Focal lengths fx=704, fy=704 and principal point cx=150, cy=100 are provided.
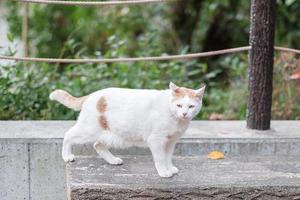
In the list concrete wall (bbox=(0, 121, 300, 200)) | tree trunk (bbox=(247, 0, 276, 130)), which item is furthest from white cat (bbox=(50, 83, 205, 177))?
tree trunk (bbox=(247, 0, 276, 130))

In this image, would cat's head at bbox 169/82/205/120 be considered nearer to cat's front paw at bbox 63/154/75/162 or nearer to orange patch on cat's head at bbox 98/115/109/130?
orange patch on cat's head at bbox 98/115/109/130

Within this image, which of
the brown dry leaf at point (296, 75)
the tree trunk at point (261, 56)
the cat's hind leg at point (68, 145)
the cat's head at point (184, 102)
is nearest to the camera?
the cat's head at point (184, 102)

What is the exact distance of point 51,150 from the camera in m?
3.69

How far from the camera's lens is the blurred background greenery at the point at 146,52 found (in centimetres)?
459

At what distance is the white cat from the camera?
316 centimetres

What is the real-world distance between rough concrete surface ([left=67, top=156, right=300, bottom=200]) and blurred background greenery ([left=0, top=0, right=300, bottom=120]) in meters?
1.17

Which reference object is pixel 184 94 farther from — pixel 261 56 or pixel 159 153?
pixel 261 56

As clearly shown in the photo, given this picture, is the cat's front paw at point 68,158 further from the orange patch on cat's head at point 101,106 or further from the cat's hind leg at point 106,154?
the orange patch on cat's head at point 101,106

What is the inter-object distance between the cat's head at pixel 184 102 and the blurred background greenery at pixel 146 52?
1.48m

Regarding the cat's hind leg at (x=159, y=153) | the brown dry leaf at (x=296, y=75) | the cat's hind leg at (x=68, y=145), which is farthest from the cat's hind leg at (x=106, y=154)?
the brown dry leaf at (x=296, y=75)

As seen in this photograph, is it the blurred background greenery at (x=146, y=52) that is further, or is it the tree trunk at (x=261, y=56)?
the blurred background greenery at (x=146, y=52)

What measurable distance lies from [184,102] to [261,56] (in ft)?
3.01

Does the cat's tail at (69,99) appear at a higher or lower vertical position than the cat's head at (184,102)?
lower

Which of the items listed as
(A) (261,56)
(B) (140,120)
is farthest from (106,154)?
(A) (261,56)
